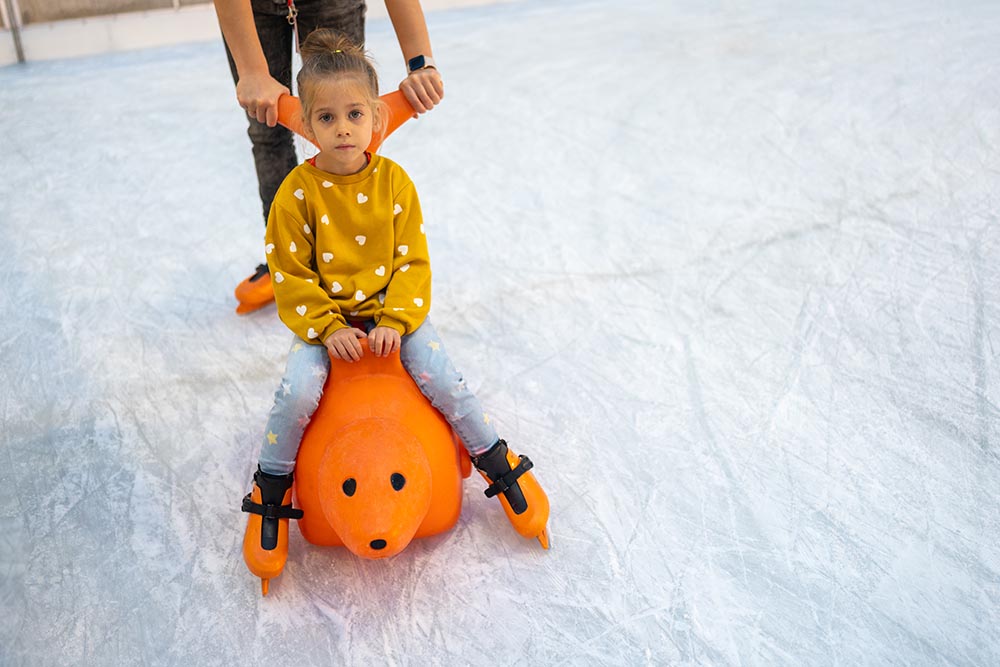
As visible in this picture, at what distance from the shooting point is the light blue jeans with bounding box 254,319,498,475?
1.31 m

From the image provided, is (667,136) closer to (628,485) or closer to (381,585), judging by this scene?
(628,485)

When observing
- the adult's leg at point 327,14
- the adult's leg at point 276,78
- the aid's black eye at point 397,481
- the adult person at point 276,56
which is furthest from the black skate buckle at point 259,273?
the aid's black eye at point 397,481

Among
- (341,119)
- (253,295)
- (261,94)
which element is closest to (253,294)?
A: (253,295)

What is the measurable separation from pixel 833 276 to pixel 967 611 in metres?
0.96

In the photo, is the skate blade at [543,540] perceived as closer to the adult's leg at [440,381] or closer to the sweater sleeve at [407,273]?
the adult's leg at [440,381]

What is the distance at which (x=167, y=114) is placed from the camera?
306cm

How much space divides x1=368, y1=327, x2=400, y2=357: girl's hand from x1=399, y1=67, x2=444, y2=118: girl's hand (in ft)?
1.12

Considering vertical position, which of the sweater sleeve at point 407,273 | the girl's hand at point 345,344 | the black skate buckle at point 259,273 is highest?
the sweater sleeve at point 407,273

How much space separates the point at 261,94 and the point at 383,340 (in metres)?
0.39

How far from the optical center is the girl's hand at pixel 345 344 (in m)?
1.29

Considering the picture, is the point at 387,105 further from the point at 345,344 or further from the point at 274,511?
the point at 274,511

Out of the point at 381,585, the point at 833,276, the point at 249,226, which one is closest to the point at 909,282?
the point at 833,276

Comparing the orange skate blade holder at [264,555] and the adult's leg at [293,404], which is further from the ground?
the adult's leg at [293,404]

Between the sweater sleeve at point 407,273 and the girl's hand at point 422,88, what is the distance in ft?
0.40
